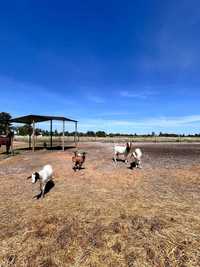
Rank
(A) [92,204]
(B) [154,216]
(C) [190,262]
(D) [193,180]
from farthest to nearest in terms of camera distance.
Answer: (D) [193,180]
(A) [92,204]
(B) [154,216]
(C) [190,262]

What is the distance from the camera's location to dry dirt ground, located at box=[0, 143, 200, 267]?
14.2 ft

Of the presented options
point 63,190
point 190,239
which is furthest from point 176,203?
point 63,190

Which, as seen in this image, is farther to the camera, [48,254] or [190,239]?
[190,239]

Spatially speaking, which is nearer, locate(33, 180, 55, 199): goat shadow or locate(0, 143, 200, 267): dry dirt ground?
locate(0, 143, 200, 267): dry dirt ground

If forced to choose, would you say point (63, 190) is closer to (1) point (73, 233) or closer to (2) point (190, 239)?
(1) point (73, 233)

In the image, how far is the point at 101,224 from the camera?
577 centimetres

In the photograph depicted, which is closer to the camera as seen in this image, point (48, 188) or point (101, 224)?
point (101, 224)

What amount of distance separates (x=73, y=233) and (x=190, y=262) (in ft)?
8.77

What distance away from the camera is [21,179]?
11.4 meters

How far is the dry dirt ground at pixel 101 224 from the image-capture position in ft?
14.2

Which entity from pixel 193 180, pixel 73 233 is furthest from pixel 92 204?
pixel 193 180

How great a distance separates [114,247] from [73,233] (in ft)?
3.81

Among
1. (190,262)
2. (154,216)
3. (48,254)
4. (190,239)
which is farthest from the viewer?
(154,216)

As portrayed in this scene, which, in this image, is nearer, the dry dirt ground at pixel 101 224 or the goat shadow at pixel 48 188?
the dry dirt ground at pixel 101 224
